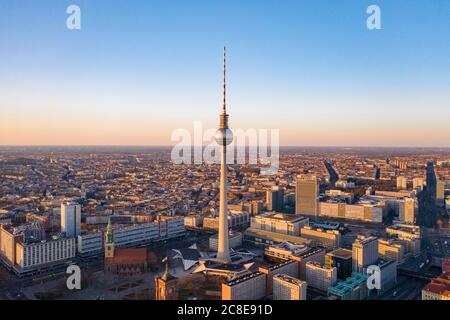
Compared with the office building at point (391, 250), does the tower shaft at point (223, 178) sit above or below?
above

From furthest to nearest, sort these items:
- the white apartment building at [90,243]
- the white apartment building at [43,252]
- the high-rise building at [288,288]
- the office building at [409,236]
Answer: the office building at [409,236] → the white apartment building at [90,243] → the white apartment building at [43,252] → the high-rise building at [288,288]

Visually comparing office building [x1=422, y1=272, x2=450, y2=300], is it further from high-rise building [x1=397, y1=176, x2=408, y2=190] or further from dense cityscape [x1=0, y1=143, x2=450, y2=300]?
high-rise building [x1=397, y1=176, x2=408, y2=190]

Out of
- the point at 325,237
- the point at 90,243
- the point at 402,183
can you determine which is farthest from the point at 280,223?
the point at 402,183

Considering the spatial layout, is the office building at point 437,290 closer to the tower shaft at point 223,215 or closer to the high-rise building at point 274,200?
the tower shaft at point 223,215

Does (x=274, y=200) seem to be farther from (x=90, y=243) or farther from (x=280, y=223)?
(x=90, y=243)

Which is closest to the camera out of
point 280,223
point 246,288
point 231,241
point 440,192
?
point 246,288

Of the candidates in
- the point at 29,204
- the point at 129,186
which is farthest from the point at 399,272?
the point at 129,186

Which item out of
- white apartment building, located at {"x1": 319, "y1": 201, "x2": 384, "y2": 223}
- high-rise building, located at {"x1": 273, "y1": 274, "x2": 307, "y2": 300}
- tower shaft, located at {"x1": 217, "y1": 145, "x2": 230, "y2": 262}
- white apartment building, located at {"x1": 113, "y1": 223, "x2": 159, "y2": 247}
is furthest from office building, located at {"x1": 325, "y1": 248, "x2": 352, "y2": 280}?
white apartment building, located at {"x1": 319, "y1": 201, "x2": 384, "y2": 223}

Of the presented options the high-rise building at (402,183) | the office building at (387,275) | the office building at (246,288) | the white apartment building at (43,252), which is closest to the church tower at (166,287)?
the office building at (246,288)
